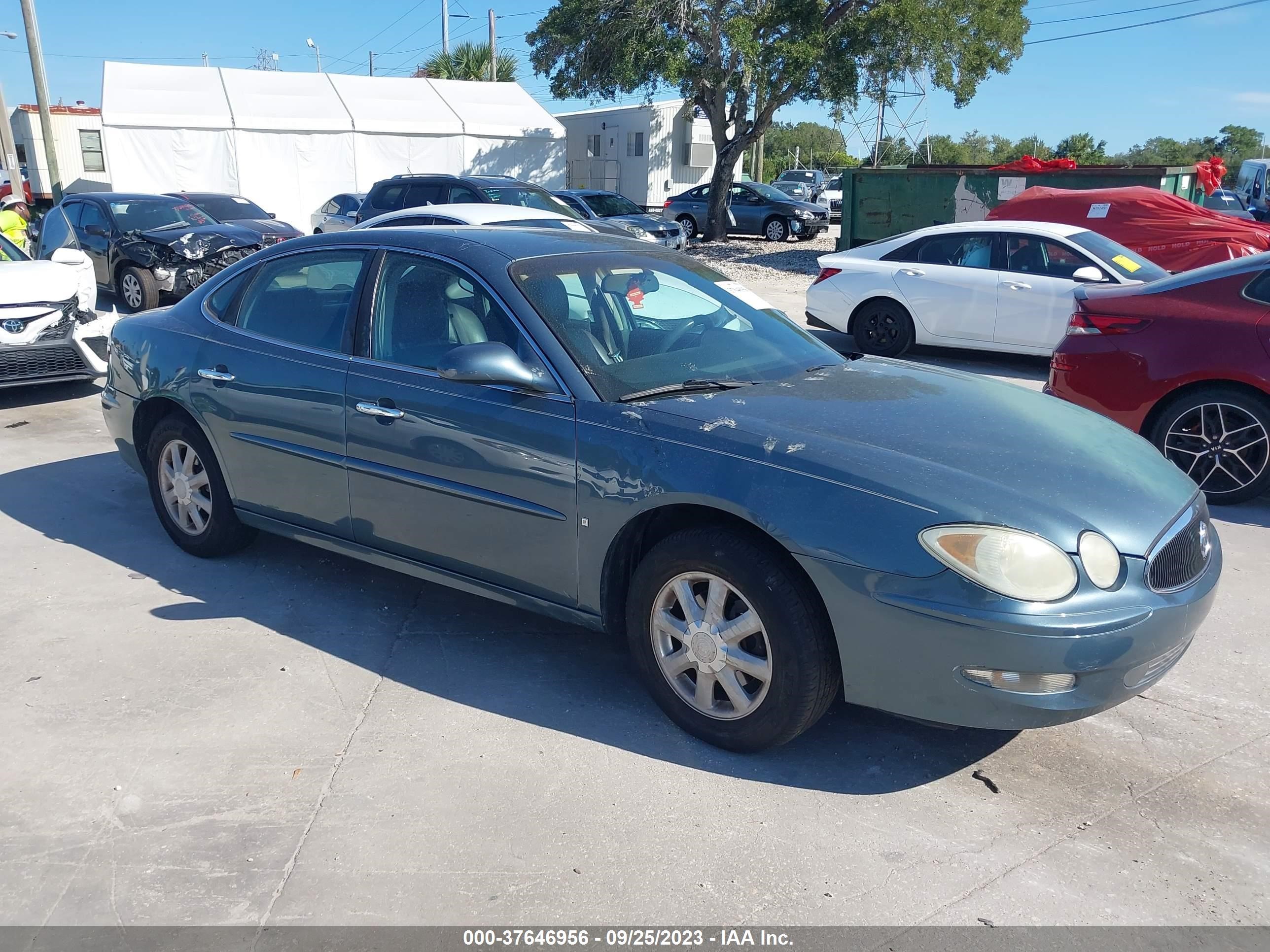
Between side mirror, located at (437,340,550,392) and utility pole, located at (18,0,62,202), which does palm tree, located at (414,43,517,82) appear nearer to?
utility pole, located at (18,0,62,202)

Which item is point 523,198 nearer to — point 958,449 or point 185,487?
point 185,487

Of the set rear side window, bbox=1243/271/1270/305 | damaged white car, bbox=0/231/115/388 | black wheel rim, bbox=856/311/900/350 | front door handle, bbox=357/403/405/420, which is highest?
rear side window, bbox=1243/271/1270/305

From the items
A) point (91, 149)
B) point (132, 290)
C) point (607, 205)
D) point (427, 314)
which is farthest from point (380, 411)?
point (91, 149)

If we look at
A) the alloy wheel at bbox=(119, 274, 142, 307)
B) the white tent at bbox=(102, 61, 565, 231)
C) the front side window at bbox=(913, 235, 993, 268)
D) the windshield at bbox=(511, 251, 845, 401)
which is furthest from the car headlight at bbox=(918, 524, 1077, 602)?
the white tent at bbox=(102, 61, 565, 231)

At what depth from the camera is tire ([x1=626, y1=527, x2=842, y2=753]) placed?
10.5 feet

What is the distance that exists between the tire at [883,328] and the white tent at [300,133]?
19.7m

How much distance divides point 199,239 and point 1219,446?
11760mm

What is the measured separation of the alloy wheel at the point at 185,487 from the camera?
16.7 ft

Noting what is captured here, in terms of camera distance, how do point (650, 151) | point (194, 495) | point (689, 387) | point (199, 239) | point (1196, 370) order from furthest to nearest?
point (650, 151) < point (199, 239) < point (1196, 370) < point (194, 495) < point (689, 387)

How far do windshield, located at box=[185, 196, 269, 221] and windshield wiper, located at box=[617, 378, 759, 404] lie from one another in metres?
13.6

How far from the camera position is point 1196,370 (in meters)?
5.98

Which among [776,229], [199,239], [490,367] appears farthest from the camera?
[776,229]

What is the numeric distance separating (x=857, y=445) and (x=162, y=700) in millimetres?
2660

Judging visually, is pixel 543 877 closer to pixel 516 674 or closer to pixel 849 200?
pixel 516 674
